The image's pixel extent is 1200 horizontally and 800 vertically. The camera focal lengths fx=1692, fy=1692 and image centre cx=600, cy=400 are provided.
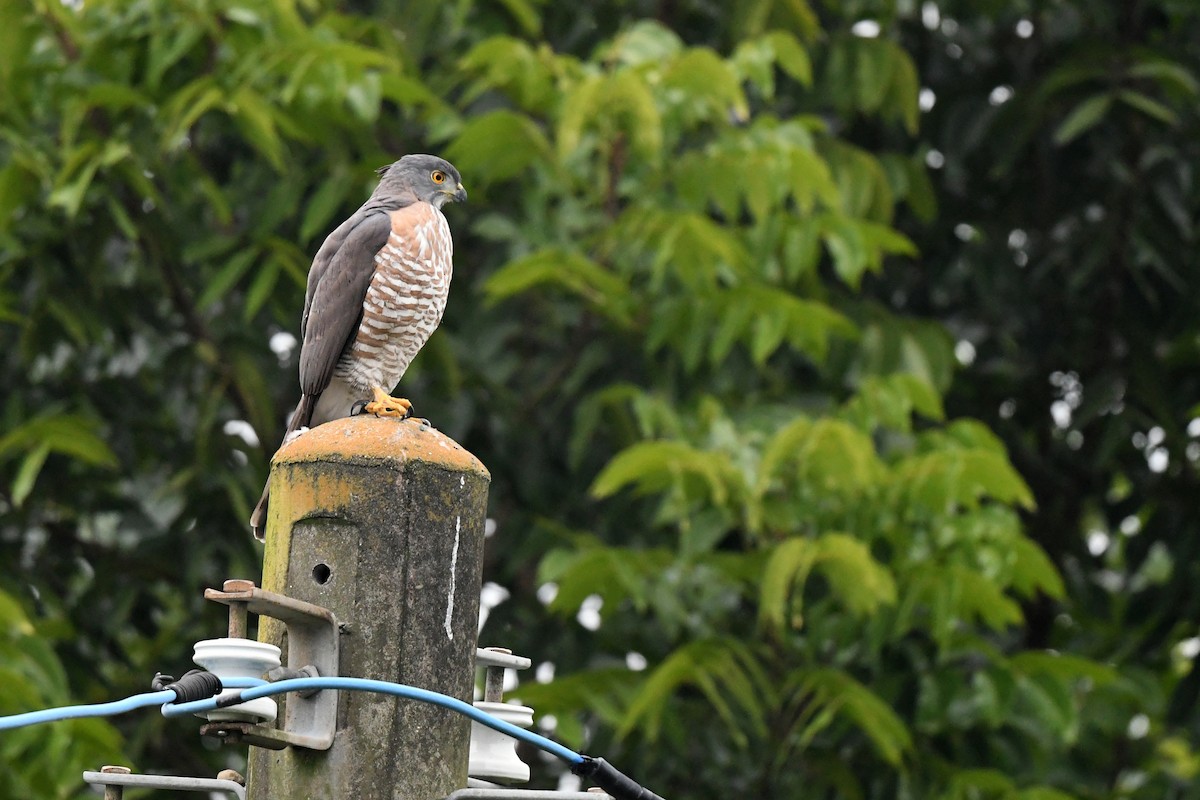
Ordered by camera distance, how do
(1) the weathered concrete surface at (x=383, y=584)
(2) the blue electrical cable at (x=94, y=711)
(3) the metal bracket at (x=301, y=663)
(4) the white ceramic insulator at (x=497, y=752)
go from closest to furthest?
(2) the blue electrical cable at (x=94, y=711), (3) the metal bracket at (x=301, y=663), (1) the weathered concrete surface at (x=383, y=584), (4) the white ceramic insulator at (x=497, y=752)

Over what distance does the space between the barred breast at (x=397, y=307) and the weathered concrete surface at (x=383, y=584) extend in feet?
4.44

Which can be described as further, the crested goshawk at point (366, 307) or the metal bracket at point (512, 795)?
the crested goshawk at point (366, 307)

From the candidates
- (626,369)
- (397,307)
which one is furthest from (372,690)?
(626,369)

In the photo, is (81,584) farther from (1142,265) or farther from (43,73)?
(1142,265)

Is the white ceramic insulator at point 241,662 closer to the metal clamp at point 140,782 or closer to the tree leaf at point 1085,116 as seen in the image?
the metal clamp at point 140,782

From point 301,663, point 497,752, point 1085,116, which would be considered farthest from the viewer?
point 1085,116

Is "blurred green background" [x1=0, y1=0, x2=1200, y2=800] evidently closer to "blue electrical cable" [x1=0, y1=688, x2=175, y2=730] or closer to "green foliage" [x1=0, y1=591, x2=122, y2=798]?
"green foliage" [x1=0, y1=591, x2=122, y2=798]

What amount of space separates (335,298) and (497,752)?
1.50 meters

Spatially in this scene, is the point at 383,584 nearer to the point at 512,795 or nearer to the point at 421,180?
the point at 512,795

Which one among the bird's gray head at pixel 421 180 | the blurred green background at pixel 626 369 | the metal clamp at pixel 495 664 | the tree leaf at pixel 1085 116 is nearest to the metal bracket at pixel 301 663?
the metal clamp at pixel 495 664

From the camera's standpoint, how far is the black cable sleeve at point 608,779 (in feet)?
7.79

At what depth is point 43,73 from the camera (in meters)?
5.47

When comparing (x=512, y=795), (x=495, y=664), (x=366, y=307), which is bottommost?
(x=512, y=795)

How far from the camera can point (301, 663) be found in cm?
235
